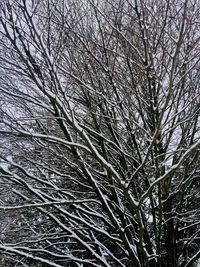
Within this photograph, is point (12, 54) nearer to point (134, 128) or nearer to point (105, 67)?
point (105, 67)

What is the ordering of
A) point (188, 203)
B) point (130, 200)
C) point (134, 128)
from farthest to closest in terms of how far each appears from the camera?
point (188, 203) < point (134, 128) < point (130, 200)

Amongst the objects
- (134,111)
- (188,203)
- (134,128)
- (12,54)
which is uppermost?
(12,54)

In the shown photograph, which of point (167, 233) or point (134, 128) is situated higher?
point (134, 128)

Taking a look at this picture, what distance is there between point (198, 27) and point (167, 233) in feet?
12.3

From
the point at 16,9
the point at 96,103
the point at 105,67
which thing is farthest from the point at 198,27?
the point at 16,9

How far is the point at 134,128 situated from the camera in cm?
609

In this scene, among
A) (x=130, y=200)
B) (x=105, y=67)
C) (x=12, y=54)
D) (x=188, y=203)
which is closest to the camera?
(x=130, y=200)

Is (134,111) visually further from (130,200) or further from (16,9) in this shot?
(16,9)

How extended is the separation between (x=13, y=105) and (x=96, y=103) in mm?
1558

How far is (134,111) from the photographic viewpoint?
6.36 metres

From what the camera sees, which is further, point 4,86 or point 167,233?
point 167,233

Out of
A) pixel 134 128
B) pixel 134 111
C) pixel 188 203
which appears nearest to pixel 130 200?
pixel 134 128

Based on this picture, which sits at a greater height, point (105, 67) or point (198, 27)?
point (198, 27)

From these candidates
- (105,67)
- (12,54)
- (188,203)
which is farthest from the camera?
(188,203)
